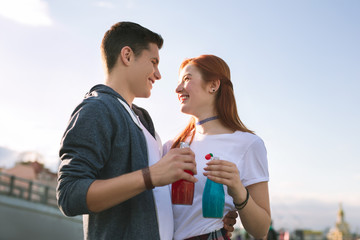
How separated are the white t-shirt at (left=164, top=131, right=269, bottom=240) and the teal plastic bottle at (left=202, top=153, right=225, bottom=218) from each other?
0.12 meters

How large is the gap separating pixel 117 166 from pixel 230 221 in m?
1.18

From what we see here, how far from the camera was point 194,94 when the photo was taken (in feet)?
11.4

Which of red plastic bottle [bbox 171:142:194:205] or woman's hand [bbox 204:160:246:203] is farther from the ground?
woman's hand [bbox 204:160:246:203]

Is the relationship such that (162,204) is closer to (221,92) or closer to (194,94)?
(194,94)

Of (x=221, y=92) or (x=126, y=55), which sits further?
(x=221, y=92)

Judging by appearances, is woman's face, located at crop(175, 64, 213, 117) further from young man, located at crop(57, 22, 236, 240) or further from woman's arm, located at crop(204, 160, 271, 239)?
woman's arm, located at crop(204, 160, 271, 239)

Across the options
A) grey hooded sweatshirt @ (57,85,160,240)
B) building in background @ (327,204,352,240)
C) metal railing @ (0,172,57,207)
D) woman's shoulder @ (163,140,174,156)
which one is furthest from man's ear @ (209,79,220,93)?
building in background @ (327,204,352,240)

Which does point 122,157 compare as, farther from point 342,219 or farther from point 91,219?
point 342,219

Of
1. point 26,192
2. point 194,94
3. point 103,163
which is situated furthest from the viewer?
point 26,192

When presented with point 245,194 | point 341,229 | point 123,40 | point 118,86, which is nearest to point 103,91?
point 118,86

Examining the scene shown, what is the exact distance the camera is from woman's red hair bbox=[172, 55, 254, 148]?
11.3ft

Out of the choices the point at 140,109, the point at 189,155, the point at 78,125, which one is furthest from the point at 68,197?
the point at 140,109

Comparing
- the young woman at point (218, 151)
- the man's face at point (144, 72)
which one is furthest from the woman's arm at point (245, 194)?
the man's face at point (144, 72)

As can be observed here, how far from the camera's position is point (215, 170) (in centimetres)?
254
